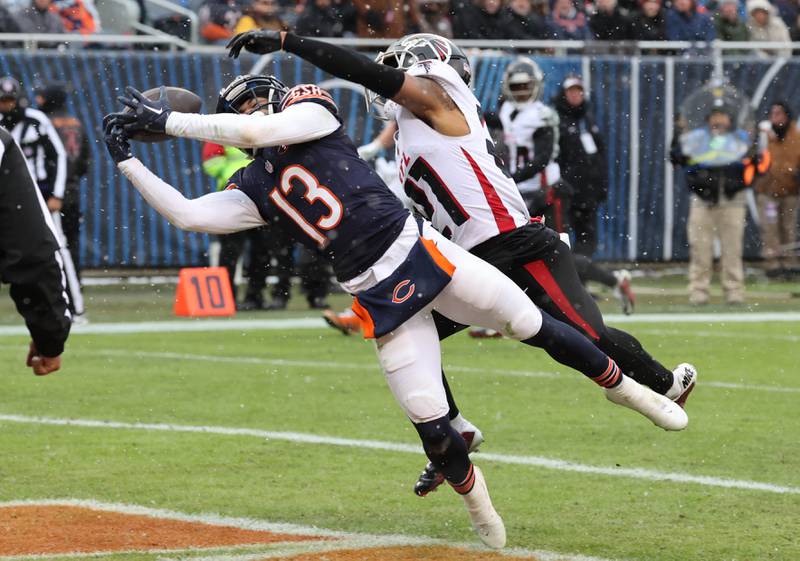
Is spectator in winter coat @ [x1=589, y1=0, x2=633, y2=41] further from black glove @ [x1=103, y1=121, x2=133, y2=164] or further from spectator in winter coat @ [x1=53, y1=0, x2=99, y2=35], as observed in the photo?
black glove @ [x1=103, y1=121, x2=133, y2=164]

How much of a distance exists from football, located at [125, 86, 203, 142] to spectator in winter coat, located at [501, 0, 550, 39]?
11.3 m

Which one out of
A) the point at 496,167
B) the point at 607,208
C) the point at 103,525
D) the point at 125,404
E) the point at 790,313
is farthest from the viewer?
the point at 607,208

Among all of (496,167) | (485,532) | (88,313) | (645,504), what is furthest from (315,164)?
A: (88,313)

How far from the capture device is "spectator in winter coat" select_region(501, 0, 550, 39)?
16.8 metres

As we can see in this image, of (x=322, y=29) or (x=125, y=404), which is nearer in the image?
(x=125, y=404)

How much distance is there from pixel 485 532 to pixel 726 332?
7425 mm

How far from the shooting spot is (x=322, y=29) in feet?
52.7

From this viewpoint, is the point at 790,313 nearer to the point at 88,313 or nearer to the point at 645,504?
the point at 88,313

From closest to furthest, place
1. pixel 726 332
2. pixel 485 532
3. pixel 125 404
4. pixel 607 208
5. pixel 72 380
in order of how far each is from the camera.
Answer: pixel 485 532 < pixel 125 404 < pixel 72 380 < pixel 726 332 < pixel 607 208

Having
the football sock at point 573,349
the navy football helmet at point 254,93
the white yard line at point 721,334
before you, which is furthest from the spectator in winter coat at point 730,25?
the navy football helmet at point 254,93

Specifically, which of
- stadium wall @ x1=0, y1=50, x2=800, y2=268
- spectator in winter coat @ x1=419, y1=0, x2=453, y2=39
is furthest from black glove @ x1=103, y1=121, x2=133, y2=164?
spectator in winter coat @ x1=419, y1=0, x2=453, y2=39

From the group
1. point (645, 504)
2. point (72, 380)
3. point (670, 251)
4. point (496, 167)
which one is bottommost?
point (670, 251)

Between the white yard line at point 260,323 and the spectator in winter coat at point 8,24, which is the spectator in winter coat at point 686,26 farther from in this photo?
the spectator in winter coat at point 8,24

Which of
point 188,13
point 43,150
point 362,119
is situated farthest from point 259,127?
point 188,13
